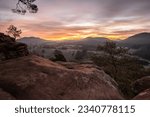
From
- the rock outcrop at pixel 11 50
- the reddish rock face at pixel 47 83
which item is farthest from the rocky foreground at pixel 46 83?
the rock outcrop at pixel 11 50

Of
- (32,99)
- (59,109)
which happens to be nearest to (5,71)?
(32,99)

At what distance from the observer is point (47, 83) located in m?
10.0

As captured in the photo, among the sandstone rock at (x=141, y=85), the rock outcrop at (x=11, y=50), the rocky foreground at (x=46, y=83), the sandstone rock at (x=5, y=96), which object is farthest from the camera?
the sandstone rock at (x=141, y=85)

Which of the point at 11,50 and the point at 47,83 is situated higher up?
the point at 11,50

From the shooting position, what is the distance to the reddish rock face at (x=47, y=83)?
30.8ft

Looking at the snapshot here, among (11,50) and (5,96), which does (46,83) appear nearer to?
(5,96)

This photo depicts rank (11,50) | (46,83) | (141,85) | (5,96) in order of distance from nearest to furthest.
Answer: (5,96) < (46,83) < (11,50) < (141,85)

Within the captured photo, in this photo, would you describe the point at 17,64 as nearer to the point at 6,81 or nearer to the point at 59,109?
the point at 6,81

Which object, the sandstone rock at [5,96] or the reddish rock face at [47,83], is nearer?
the sandstone rock at [5,96]

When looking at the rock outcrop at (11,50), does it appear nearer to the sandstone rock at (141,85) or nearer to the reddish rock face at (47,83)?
the reddish rock face at (47,83)

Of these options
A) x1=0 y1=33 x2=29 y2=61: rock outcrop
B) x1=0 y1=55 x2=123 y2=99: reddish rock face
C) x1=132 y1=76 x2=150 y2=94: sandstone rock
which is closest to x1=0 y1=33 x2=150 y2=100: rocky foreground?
x1=0 y1=55 x2=123 y2=99: reddish rock face

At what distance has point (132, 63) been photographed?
45.8 meters

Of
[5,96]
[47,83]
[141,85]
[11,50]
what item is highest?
[11,50]

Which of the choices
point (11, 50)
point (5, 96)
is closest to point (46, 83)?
point (5, 96)
